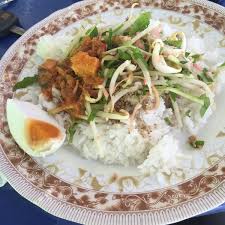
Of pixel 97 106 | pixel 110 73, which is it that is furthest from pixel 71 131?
pixel 110 73

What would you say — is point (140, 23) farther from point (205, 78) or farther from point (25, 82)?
point (25, 82)

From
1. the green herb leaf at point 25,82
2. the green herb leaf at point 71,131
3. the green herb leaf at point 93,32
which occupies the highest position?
the green herb leaf at point 93,32

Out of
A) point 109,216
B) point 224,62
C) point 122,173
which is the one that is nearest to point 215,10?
point 224,62

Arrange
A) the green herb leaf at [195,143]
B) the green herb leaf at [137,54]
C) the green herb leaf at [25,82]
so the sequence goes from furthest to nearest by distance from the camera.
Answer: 1. the green herb leaf at [25,82]
2. the green herb leaf at [137,54]
3. the green herb leaf at [195,143]

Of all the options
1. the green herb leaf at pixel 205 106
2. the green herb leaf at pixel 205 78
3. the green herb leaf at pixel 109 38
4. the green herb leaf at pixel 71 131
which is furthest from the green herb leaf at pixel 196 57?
the green herb leaf at pixel 71 131

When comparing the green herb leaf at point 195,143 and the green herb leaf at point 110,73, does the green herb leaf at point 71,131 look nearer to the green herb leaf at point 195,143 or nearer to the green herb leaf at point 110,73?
the green herb leaf at point 110,73

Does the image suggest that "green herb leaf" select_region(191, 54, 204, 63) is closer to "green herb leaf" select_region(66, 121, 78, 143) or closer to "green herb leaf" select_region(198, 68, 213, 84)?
"green herb leaf" select_region(198, 68, 213, 84)

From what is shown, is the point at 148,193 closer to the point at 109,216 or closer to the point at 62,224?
the point at 109,216

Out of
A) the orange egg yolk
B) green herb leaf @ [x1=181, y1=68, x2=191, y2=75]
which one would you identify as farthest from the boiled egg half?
green herb leaf @ [x1=181, y1=68, x2=191, y2=75]
